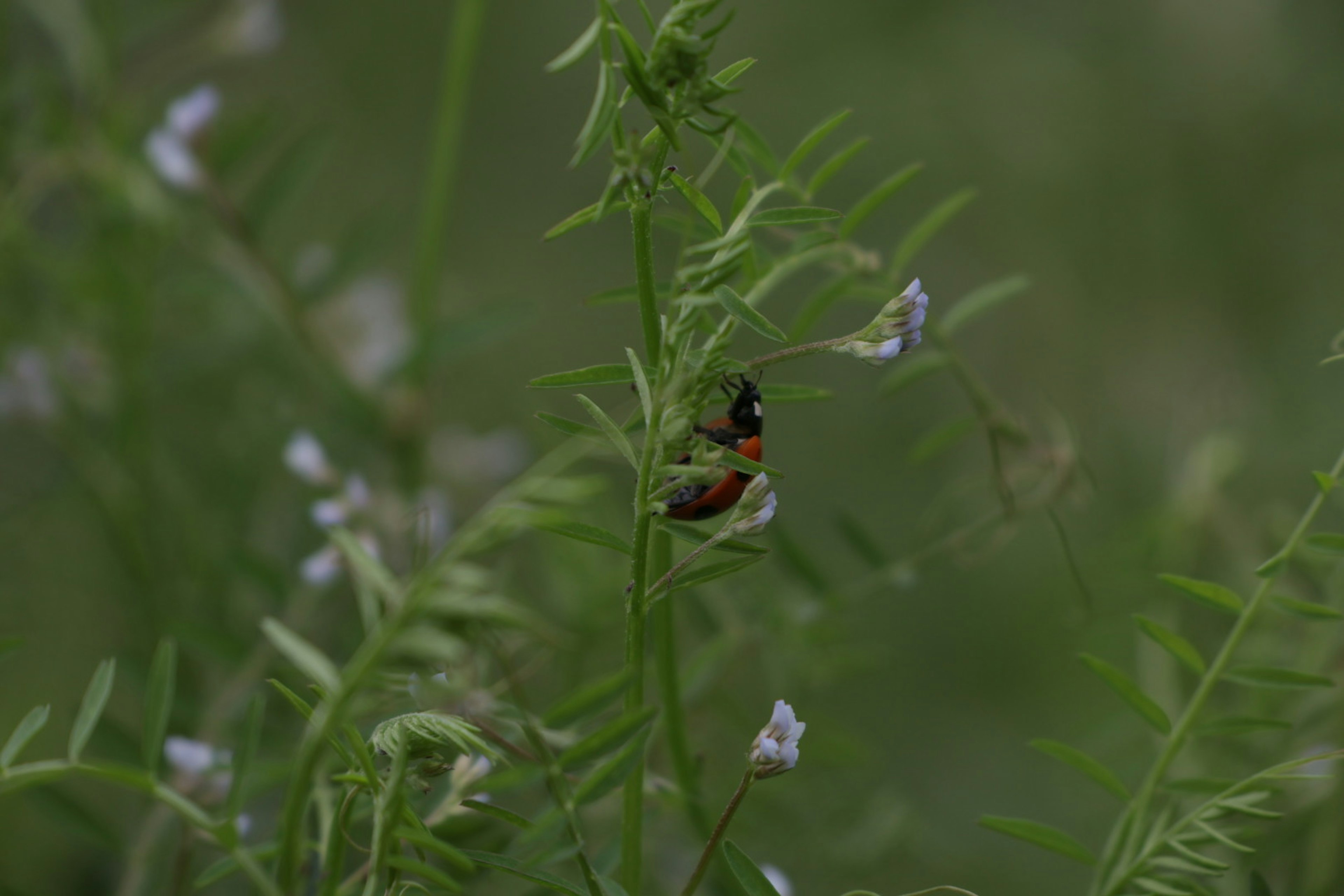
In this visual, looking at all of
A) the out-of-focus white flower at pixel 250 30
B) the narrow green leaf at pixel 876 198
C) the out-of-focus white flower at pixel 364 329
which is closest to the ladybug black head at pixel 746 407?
the narrow green leaf at pixel 876 198

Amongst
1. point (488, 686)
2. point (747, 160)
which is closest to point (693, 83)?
point (747, 160)

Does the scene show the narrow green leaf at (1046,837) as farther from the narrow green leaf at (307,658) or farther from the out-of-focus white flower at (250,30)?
the out-of-focus white flower at (250,30)

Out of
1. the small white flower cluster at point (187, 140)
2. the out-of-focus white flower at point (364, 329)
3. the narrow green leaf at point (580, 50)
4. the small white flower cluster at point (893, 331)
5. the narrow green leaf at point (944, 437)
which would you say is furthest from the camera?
the out-of-focus white flower at point (364, 329)

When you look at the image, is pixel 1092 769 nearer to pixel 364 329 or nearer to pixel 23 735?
pixel 23 735

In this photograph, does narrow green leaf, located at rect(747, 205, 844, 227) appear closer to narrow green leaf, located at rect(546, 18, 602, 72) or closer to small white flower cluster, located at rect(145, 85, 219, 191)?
narrow green leaf, located at rect(546, 18, 602, 72)

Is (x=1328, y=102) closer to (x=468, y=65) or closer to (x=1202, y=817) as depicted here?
(x=468, y=65)

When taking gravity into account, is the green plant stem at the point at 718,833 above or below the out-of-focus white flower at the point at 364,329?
below

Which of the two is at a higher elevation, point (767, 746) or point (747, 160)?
point (747, 160)
